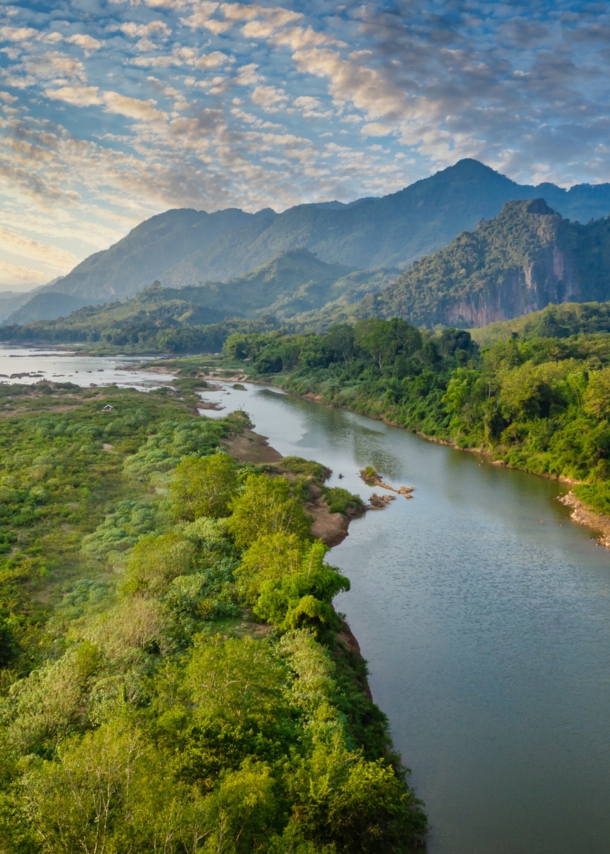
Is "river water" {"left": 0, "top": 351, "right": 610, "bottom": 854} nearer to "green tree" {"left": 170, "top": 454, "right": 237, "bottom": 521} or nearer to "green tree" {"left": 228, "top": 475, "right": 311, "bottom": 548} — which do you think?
"green tree" {"left": 228, "top": 475, "right": 311, "bottom": 548}

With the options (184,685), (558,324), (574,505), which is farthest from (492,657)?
(558,324)

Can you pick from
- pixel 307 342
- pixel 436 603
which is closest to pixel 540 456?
pixel 436 603

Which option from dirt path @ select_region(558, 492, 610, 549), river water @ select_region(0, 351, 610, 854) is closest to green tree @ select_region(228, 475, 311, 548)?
river water @ select_region(0, 351, 610, 854)

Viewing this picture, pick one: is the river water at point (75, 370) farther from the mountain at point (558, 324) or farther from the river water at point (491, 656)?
the river water at point (491, 656)

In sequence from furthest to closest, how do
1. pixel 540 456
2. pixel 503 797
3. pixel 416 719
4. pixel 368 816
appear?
pixel 540 456, pixel 416 719, pixel 503 797, pixel 368 816

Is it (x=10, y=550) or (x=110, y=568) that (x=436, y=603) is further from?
(x=10, y=550)

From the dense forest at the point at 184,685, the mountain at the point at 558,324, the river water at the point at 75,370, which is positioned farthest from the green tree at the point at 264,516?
the mountain at the point at 558,324
